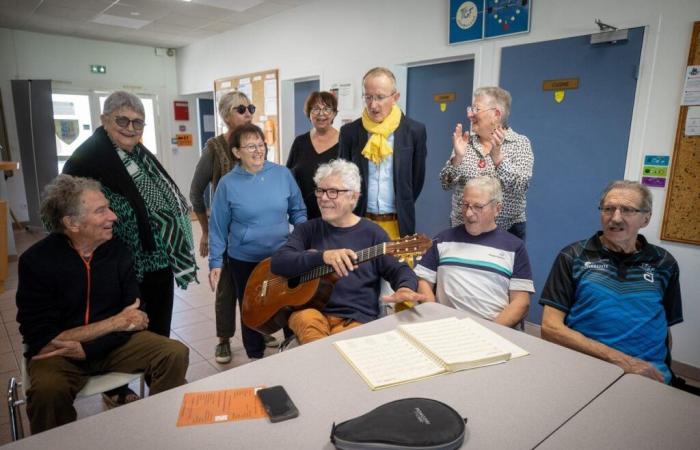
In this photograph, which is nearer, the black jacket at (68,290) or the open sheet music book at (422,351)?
the open sheet music book at (422,351)

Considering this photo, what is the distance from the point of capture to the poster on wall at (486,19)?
3154 millimetres

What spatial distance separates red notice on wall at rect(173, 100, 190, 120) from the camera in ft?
26.6

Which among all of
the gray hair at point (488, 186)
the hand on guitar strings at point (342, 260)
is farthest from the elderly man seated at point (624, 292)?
the hand on guitar strings at point (342, 260)

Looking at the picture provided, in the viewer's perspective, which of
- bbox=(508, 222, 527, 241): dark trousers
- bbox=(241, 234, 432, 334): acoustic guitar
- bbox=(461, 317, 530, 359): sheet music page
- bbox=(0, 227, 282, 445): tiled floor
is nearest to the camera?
bbox=(461, 317, 530, 359): sheet music page

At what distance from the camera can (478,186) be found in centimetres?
190

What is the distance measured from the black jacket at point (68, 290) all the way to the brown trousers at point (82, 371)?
0.17 feet

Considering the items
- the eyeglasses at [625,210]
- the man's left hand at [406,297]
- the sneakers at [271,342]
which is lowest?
the sneakers at [271,342]

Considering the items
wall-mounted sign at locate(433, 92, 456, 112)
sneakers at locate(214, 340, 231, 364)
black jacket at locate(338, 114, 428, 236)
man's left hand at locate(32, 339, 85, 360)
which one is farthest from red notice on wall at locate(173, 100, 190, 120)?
man's left hand at locate(32, 339, 85, 360)

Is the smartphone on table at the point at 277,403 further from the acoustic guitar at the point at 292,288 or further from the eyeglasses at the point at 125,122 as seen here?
the eyeglasses at the point at 125,122

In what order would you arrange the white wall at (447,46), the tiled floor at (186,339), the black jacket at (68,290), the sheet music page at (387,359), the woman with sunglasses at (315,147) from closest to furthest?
the sheet music page at (387,359) < the black jacket at (68,290) < the tiled floor at (186,339) < the white wall at (447,46) < the woman with sunglasses at (315,147)

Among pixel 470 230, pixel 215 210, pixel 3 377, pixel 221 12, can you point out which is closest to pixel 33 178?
pixel 221 12

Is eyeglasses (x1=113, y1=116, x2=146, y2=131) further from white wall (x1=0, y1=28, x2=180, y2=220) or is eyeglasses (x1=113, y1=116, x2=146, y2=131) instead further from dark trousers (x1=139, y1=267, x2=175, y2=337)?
white wall (x1=0, y1=28, x2=180, y2=220)

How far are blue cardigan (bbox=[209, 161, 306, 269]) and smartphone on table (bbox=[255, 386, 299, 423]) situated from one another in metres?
1.34

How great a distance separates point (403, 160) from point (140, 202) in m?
1.31
